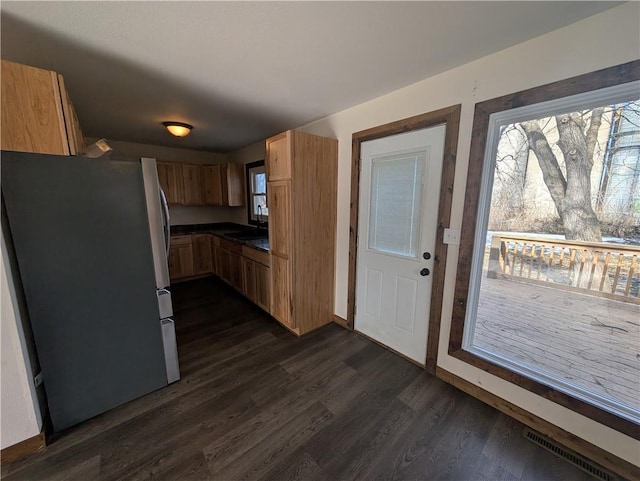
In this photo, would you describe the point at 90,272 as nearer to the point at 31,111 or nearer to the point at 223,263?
the point at 31,111

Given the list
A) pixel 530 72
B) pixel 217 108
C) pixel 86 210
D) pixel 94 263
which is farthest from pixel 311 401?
pixel 217 108

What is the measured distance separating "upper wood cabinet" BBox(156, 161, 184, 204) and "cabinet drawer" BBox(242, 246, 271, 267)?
6.56ft

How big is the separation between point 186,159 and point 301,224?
354 centimetres

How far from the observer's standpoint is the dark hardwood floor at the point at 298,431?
138cm

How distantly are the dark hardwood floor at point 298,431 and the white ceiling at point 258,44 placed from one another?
2437 mm

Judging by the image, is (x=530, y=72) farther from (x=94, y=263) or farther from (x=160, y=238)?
(x=94, y=263)

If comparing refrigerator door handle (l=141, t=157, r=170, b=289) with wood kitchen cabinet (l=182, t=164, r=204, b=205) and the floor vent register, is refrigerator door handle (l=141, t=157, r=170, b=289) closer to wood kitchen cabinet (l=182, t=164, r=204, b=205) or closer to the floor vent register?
the floor vent register

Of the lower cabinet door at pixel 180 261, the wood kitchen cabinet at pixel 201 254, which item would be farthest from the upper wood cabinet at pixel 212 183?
the lower cabinet door at pixel 180 261

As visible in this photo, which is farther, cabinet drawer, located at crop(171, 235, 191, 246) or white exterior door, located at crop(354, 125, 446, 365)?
cabinet drawer, located at crop(171, 235, 191, 246)

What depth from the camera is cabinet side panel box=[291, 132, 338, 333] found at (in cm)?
252

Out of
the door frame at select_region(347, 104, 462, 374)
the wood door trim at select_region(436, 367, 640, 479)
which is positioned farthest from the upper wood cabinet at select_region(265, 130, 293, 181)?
the wood door trim at select_region(436, 367, 640, 479)

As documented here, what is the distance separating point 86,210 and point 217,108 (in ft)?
5.42

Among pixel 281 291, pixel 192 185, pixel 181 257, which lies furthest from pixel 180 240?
pixel 281 291

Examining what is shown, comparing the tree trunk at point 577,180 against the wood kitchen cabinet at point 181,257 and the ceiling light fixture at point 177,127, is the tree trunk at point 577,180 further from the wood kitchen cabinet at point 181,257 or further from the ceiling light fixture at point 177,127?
the wood kitchen cabinet at point 181,257
